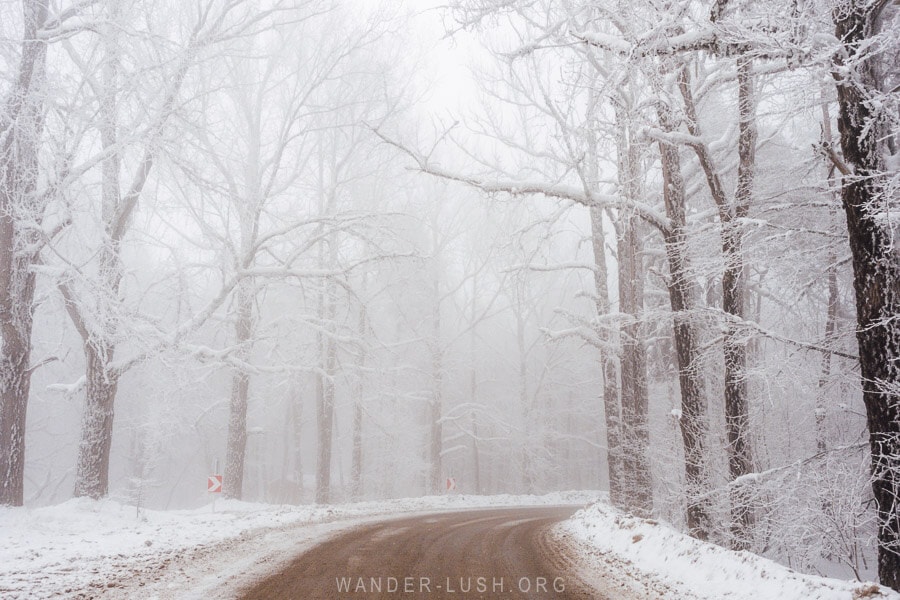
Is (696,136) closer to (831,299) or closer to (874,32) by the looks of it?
(874,32)

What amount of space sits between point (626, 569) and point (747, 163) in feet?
23.0

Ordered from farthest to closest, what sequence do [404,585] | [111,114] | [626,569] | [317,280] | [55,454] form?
1. [55,454]
2. [317,280]
3. [111,114]
4. [626,569]
5. [404,585]

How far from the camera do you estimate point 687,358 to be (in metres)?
10.9

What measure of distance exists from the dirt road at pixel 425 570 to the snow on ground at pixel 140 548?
22.4 inches

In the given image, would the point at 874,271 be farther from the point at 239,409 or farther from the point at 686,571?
the point at 239,409

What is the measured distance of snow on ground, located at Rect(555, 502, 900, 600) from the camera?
4.98m

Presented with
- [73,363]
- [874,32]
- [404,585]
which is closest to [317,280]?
[404,585]

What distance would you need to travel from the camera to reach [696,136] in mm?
9766

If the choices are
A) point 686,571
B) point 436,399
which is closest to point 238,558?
point 686,571

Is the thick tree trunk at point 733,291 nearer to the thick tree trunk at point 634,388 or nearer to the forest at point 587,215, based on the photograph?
the forest at point 587,215

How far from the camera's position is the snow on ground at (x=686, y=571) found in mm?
4977

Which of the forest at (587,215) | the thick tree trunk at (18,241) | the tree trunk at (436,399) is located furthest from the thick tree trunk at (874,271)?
the tree trunk at (436,399)

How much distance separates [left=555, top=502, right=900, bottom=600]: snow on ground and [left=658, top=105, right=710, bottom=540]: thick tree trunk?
174cm

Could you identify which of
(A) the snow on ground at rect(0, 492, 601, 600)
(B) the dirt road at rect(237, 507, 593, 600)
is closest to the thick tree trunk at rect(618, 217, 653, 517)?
(B) the dirt road at rect(237, 507, 593, 600)
